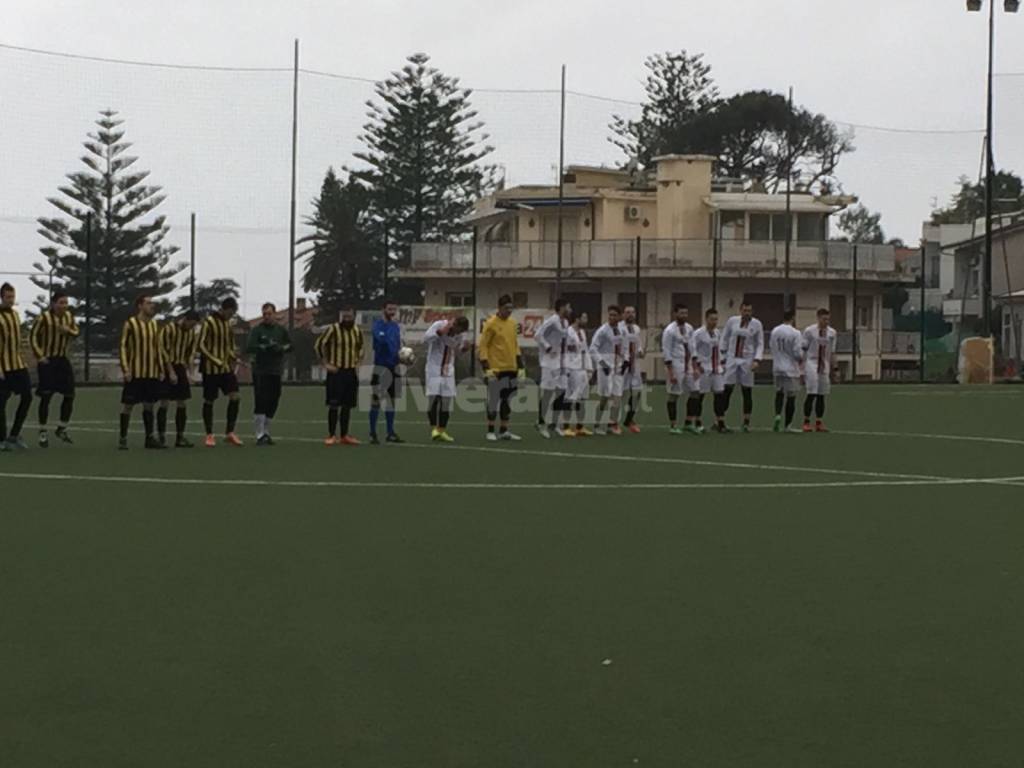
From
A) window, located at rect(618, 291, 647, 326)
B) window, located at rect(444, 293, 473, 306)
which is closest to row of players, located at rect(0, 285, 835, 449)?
window, located at rect(618, 291, 647, 326)

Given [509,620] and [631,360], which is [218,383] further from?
[509,620]

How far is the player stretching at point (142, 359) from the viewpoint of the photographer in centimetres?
2019

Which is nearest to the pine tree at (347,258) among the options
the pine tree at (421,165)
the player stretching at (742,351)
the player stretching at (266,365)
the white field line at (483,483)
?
the pine tree at (421,165)

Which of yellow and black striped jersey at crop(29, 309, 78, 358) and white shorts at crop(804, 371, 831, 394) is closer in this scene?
yellow and black striped jersey at crop(29, 309, 78, 358)

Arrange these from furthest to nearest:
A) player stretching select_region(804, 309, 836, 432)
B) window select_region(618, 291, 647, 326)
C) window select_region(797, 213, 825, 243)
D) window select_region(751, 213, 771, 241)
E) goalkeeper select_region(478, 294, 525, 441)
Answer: window select_region(751, 213, 771, 241), window select_region(797, 213, 825, 243), window select_region(618, 291, 647, 326), player stretching select_region(804, 309, 836, 432), goalkeeper select_region(478, 294, 525, 441)

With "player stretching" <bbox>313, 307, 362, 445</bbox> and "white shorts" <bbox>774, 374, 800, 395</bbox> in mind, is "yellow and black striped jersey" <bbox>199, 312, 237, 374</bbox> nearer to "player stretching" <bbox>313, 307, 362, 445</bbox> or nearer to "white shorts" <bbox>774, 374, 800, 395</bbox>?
"player stretching" <bbox>313, 307, 362, 445</bbox>

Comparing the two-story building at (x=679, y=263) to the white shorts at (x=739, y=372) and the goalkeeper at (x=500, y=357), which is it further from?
the goalkeeper at (x=500, y=357)

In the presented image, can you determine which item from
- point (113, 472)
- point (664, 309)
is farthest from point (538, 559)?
point (664, 309)

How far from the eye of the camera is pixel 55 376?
2061 cm

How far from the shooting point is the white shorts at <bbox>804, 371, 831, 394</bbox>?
2506 centimetres

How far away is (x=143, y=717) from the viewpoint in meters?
6.42

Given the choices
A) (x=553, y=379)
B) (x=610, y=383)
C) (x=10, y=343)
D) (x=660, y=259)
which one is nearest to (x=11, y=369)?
(x=10, y=343)

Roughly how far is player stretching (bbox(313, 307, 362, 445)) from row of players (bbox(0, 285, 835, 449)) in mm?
16

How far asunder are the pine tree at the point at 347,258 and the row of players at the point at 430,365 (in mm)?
41533
